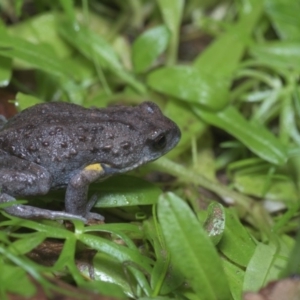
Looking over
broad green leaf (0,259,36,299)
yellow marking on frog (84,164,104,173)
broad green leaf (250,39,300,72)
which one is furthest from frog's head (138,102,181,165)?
broad green leaf (250,39,300,72)

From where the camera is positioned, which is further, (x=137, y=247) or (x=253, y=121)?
(x=253, y=121)

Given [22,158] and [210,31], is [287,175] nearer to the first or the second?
[210,31]

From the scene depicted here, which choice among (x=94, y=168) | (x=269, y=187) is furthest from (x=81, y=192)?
(x=269, y=187)

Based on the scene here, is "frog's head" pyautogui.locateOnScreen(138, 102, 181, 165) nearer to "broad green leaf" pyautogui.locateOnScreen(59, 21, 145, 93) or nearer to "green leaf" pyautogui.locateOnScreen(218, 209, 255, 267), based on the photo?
"green leaf" pyautogui.locateOnScreen(218, 209, 255, 267)

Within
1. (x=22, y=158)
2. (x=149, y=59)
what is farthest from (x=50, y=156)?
(x=149, y=59)

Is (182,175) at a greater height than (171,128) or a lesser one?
lesser

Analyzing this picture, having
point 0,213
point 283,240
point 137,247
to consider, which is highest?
point 0,213

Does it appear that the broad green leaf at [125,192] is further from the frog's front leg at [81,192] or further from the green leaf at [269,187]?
the green leaf at [269,187]
